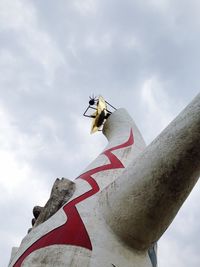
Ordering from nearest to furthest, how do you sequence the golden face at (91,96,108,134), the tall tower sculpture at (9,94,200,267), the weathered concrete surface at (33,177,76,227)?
the tall tower sculpture at (9,94,200,267) < the weathered concrete surface at (33,177,76,227) < the golden face at (91,96,108,134)

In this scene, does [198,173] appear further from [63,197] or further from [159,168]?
[63,197]

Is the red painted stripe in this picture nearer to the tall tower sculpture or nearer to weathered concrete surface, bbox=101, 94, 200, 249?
the tall tower sculpture

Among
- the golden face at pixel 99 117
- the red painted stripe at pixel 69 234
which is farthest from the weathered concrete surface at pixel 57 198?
the golden face at pixel 99 117

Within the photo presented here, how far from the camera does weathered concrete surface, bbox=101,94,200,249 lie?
4.38 meters

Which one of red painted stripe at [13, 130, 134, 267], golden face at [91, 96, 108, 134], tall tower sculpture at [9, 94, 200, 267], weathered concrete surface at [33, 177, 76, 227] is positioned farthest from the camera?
golden face at [91, 96, 108, 134]

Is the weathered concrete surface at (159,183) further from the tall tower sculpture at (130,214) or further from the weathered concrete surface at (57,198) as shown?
the weathered concrete surface at (57,198)

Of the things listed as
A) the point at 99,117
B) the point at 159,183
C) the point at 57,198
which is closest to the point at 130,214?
the point at 159,183

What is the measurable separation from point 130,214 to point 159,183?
0.43 m

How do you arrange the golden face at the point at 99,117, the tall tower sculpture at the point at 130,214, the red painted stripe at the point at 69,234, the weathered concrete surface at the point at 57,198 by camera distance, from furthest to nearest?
the golden face at the point at 99,117 < the weathered concrete surface at the point at 57,198 < the red painted stripe at the point at 69,234 < the tall tower sculpture at the point at 130,214

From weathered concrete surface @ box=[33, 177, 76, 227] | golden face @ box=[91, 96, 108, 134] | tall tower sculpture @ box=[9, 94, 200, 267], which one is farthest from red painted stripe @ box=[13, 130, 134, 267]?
golden face @ box=[91, 96, 108, 134]

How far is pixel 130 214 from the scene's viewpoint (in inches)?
181

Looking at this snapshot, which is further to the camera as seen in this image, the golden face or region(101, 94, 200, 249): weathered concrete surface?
the golden face

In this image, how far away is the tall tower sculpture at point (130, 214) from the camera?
4.38 metres

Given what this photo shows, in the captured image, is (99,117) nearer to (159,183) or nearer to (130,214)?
(130,214)
